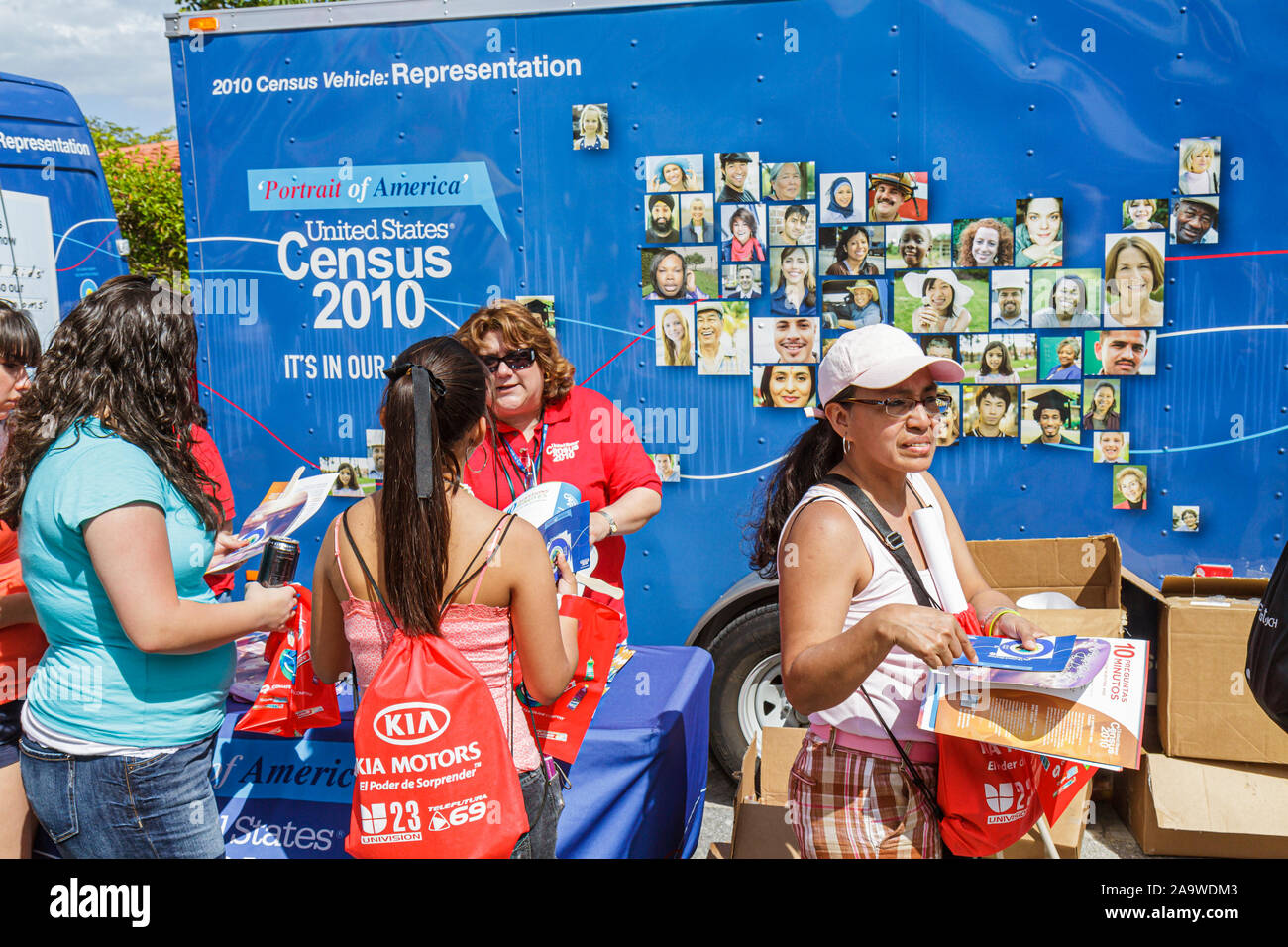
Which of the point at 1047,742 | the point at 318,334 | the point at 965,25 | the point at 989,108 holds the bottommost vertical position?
the point at 1047,742

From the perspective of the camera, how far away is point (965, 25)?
145 inches


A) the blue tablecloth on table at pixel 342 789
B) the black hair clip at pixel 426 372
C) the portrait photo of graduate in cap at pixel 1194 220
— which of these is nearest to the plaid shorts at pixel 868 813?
the blue tablecloth on table at pixel 342 789

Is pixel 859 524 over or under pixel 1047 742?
over

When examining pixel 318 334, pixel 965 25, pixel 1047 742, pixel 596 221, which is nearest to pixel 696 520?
pixel 596 221

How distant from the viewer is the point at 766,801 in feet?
11.3

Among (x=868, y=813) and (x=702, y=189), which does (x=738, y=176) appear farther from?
(x=868, y=813)

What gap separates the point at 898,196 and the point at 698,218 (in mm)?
785

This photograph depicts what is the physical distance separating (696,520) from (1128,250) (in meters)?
1.95

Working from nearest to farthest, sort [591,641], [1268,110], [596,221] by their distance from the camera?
1. [591,641]
2. [1268,110]
3. [596,221]

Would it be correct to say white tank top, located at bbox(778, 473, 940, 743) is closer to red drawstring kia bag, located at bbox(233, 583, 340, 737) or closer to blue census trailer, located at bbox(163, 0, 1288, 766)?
red drawstring kia bag, located at bbox(233, 583, 340, 737)

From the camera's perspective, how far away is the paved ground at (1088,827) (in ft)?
12.5

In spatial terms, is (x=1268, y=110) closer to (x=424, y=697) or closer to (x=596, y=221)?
(x=596, y=221)

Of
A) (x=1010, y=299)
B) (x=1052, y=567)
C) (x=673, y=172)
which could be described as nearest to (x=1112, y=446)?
(x=1052, y=567)

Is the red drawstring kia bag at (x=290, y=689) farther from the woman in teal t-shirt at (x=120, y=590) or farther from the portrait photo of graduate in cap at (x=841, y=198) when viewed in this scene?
the portrait photo of graduate in cap at (x=841, y=198)
